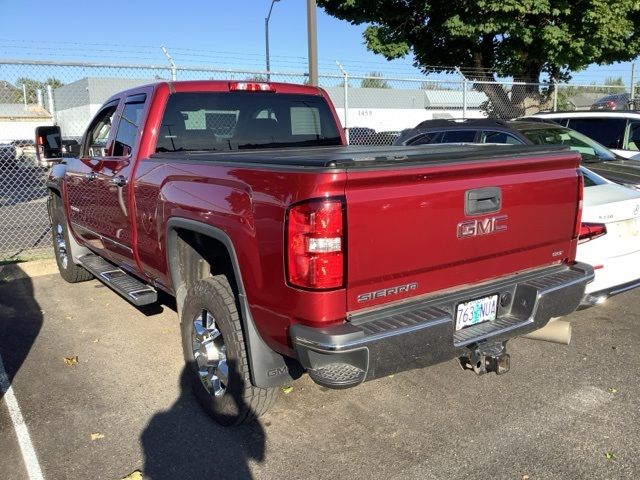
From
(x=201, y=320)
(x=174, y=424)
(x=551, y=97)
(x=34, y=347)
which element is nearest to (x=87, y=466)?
(x=174, y=424)

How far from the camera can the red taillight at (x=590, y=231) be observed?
4.26m

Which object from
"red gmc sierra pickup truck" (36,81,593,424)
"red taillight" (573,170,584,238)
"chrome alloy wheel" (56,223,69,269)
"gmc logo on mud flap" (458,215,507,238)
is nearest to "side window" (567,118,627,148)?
"red taillight" (573,170,584,238)

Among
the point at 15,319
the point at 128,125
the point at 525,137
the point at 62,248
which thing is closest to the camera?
the point at 128,125

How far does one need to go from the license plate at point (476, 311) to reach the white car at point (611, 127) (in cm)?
701

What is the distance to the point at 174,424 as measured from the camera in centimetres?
353

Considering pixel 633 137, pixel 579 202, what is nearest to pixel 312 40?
pixel 633 137

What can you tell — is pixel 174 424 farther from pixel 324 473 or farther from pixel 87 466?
pixel 324 473

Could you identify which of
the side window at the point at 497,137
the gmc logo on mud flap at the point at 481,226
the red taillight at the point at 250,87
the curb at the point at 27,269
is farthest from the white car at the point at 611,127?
the curb at the point at 27,269

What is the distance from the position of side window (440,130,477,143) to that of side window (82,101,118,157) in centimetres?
491

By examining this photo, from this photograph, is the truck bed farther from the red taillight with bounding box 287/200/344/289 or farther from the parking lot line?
the parking lot line

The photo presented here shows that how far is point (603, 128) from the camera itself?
9.30 meters

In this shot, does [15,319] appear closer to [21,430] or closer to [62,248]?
[62,248]

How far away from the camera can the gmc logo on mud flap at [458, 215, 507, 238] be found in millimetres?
2984

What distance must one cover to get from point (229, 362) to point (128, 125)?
2285 millimetres
